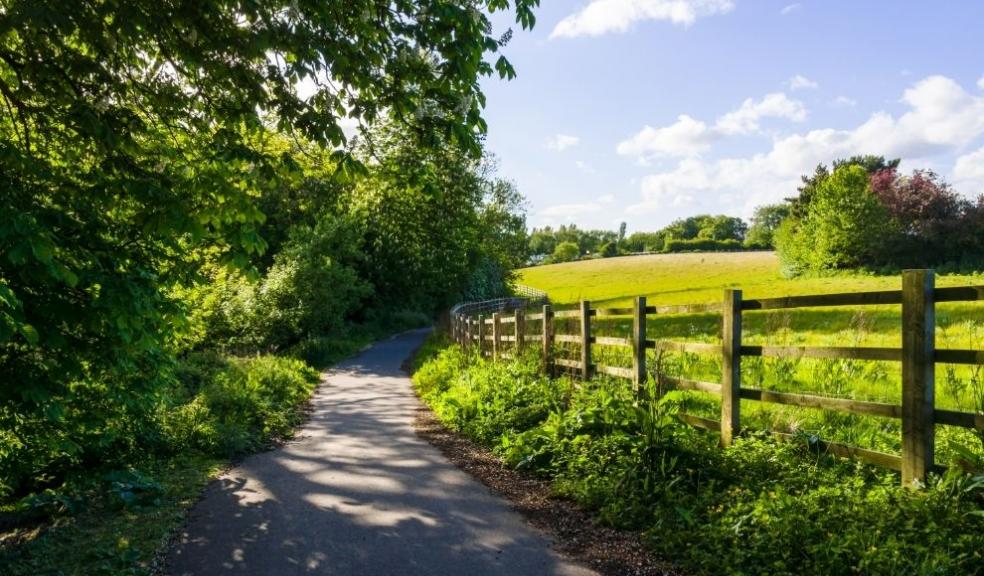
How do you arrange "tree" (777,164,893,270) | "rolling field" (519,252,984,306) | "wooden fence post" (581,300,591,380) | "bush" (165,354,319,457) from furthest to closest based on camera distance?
"rolling field" (519,252,984,306) < "tree" (777,164,893,270) < "wooden fence post" (581,300,591,380) < "bush" (165,354,319,457)

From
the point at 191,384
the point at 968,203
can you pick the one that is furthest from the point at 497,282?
the point at 191,384

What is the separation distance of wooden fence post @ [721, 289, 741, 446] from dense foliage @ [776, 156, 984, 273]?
4620 cm

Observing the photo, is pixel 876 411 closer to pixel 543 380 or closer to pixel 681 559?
pixel 681 559

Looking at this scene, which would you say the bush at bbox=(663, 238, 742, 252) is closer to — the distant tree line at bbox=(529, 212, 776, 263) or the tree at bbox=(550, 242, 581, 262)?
the distant tree line at bbox=(529, 212, 776, 263)

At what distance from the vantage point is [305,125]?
20.1ft

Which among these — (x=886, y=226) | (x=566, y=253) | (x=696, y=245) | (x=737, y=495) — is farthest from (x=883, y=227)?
(x=566, y=253)

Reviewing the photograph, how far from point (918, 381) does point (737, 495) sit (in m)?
1.57

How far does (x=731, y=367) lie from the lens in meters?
6.59

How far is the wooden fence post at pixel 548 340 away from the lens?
1123 centimetres

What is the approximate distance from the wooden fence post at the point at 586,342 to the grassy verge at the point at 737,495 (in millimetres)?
859

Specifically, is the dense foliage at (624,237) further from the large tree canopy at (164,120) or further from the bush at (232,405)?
the large tree canopy at (164,120)

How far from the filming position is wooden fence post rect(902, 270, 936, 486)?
4789mm

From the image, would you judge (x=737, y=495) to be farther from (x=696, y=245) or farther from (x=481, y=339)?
(x=696, y=245)

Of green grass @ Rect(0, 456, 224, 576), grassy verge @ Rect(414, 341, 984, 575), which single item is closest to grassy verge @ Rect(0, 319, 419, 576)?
green grass @ Rect(0, 456, 224, 576)
